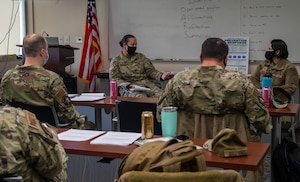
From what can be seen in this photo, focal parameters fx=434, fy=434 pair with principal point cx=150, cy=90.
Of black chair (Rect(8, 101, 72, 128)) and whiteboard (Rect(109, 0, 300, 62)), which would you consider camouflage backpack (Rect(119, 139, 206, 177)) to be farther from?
whiteboard (Rect(109, 0, 300, 62))

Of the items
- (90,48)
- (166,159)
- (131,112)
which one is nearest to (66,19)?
(90,48)

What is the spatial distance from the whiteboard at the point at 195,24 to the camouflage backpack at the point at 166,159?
16.5 feet

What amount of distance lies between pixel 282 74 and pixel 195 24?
182cm

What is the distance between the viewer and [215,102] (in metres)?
2.61

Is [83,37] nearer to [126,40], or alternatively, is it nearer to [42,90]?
[126,40]

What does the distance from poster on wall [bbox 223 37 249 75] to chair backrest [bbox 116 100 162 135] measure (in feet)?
9.75

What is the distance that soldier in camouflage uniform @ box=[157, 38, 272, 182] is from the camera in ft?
8.53

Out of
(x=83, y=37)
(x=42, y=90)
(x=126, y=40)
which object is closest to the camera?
(x=42, y=90)

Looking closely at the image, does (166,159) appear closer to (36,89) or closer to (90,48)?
(36,89)

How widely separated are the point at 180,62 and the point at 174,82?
3820 mm

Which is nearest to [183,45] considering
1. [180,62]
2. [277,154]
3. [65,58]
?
[180,62]

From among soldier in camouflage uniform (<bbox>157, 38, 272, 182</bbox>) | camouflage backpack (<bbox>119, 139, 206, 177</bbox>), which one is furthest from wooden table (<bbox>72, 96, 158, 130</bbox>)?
camouflage backpack (<bbox>119, 139, 206, 177</bbox>)

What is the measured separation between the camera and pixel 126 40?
548 centimetres

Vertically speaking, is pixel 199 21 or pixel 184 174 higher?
pixel 199 21
